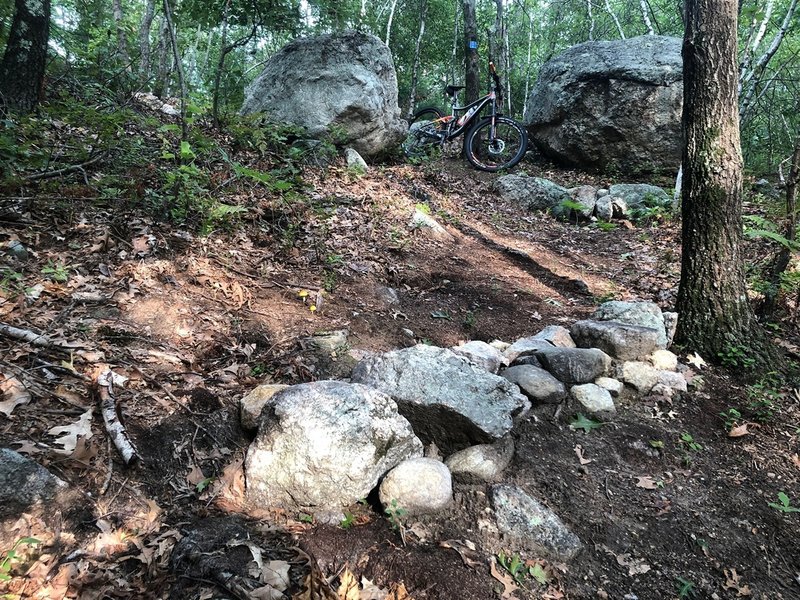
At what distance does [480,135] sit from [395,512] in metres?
10.3

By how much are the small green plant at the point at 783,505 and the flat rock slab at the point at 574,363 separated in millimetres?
1317

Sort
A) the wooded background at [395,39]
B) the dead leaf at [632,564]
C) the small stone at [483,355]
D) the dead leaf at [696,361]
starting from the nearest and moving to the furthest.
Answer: the dead leaf at [632,564]
the small stone at [483,355]
the dead leaf at [696,361]
the wooded background at [395,39]

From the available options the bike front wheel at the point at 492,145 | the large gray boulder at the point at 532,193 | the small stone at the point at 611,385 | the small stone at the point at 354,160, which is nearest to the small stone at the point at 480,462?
the small stone at the point at 611,385

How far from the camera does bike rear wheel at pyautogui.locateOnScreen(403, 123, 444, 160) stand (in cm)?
1130

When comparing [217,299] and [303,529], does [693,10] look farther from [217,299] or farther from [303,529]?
[303,529]

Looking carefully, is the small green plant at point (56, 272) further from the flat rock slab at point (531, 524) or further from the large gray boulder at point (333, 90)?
the large gray boulder at point (333, 90)

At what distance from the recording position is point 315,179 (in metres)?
7.27

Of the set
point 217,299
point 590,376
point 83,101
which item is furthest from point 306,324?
point 83,101

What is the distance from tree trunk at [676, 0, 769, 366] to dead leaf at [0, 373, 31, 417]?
4884 millimetres

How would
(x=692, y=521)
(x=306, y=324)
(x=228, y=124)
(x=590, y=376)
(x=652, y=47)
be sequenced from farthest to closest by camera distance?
(x=652, y=47) → (x=228, y=124) → (x=306, y=324) → (x=590, y=376) → (x=692, y=521)

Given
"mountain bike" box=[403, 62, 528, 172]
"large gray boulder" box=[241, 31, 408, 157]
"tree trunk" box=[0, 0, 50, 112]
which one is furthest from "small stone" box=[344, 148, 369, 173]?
"tree trunk" box=[0, 0, 50, 112]

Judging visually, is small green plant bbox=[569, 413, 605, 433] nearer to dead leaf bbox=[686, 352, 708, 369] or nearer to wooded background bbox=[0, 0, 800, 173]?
dead leaf bbox=[686, 352, 708, 369]

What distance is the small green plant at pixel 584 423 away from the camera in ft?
11.0

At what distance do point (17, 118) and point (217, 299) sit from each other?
3.85 meters
